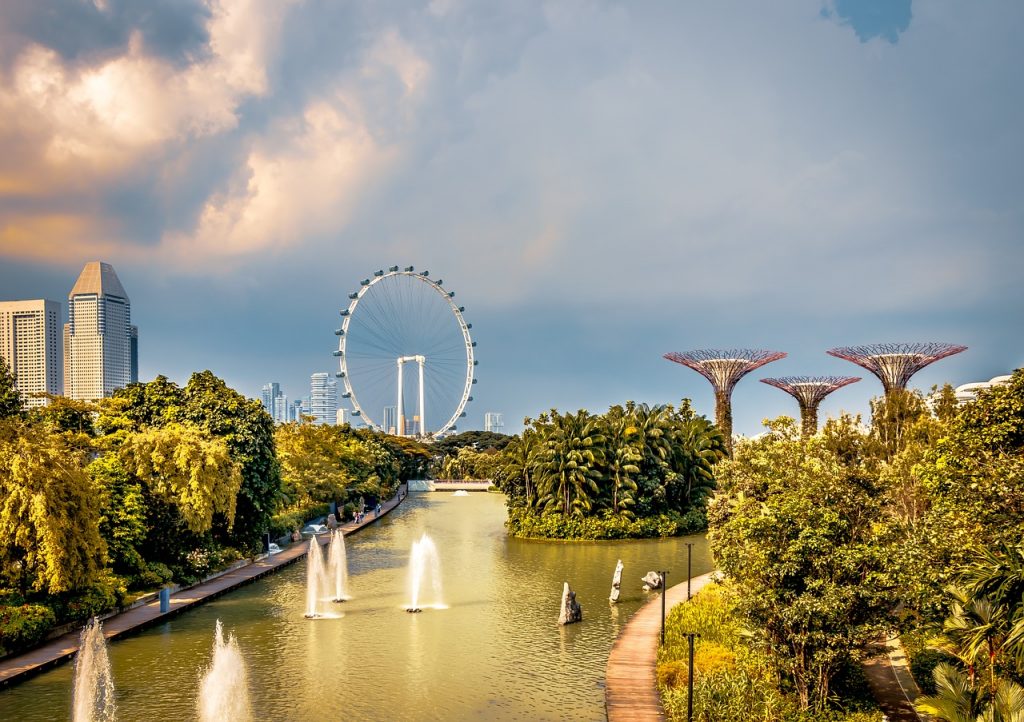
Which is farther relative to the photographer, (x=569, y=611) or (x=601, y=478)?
(x=601, y=478)

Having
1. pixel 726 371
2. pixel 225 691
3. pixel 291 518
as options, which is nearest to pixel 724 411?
pixel 726 371

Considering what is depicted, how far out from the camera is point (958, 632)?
1582 cm

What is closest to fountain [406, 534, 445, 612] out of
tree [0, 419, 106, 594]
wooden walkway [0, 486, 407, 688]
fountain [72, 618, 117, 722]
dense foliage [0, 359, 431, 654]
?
wooden walkway [0, 486, 407, 688]

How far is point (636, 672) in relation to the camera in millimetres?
22219

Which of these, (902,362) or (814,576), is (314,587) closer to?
(814,576)

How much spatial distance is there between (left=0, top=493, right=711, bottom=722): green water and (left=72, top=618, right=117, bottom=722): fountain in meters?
0.35

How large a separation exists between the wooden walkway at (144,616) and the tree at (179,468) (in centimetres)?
280

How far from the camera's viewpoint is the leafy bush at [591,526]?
1969 inches

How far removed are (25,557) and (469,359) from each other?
92.4 meters

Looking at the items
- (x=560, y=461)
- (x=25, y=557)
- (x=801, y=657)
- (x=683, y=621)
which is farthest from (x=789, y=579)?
(x=560, y=461)

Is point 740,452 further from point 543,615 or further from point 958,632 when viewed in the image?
point 958,632

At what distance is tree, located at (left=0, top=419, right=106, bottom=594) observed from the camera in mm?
24453

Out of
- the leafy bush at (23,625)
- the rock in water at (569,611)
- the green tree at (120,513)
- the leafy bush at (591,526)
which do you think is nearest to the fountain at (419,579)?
the rock in water at (569,611)

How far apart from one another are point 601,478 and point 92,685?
35.3 meters
